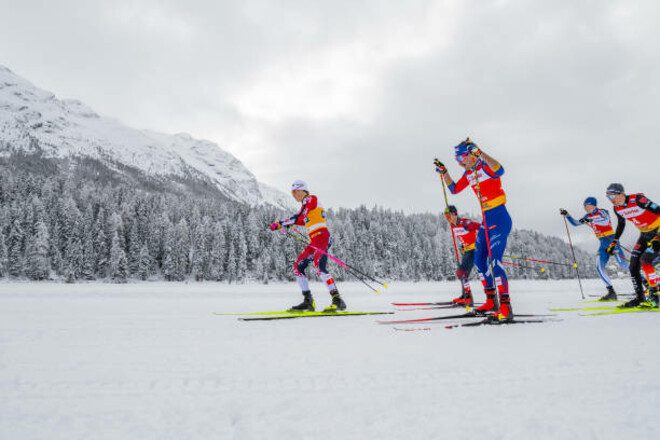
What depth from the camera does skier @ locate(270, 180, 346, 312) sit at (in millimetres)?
7086

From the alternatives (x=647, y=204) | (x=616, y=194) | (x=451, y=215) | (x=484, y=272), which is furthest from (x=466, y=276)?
(x=647, y=204)

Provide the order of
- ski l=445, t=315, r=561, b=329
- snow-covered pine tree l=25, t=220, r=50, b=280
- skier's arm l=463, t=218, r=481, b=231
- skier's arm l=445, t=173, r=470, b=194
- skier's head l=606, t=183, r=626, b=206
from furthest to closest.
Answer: snow-covered pine tree l=25, t=220, r=50, b=280 < skier's arm l=463, t=218, r=481, b=231 < skier's head l=606, t=183, r=626, b=206 < skier's arm l=445, t=173, r=470, b=194 < ski l=445, t=315, r=561, b=329

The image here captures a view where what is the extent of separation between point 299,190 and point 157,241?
197 feet

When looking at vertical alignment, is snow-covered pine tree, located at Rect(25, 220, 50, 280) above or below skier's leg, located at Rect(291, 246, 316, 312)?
above

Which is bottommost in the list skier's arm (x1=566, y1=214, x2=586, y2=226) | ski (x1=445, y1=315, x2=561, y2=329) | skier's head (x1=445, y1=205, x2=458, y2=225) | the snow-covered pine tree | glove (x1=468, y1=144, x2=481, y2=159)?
ski (x1=445, y1=315, x2=561, y2=329)

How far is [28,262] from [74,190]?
2401cm

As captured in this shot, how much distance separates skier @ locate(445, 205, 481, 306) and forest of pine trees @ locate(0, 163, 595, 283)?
167 ft

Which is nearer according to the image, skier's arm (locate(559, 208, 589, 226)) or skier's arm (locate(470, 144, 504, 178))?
skier's arm (locate(470, 144, 504, 178))

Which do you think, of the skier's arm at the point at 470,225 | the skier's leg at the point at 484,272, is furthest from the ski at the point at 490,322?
the skier's arm at the point at 470,225

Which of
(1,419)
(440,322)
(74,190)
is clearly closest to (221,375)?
(1,419)

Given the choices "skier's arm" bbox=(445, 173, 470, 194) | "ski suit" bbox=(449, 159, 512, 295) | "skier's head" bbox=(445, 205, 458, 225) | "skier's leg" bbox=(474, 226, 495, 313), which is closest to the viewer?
"ski suit" bbox=(449, 159, 512, 295)

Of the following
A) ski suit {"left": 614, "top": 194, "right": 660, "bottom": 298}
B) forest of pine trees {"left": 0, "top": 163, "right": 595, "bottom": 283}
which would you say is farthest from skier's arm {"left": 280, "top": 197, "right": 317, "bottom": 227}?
forest of pine trees {"left": 0, "top": 163, "right": 595, "bottom": 283}

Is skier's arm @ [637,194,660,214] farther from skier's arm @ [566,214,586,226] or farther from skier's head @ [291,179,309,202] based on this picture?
skier's head @ [291,179,309,202]

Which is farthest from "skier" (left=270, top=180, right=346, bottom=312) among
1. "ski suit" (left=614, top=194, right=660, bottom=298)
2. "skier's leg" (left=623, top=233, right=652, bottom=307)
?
"ski suit" (left=614, top=194, right=660, bottom=298)
